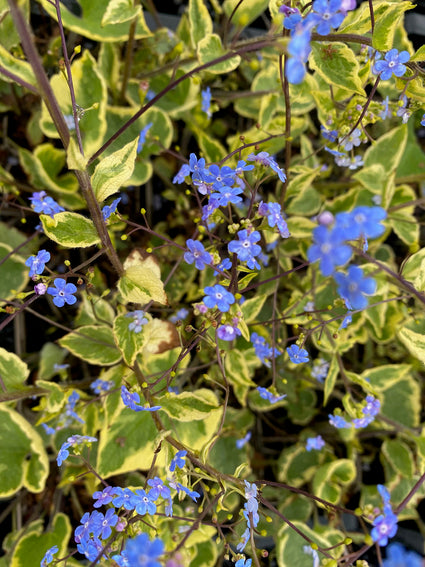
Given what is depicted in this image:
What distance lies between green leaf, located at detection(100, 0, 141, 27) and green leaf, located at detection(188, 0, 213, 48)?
0.80ft

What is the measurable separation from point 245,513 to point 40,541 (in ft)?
2.78

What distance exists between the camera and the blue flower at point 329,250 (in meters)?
0.48

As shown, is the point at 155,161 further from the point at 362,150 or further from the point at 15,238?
the point at 362,150

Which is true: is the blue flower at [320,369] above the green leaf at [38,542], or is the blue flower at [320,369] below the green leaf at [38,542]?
above

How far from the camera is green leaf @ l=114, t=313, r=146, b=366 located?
3.40 ft

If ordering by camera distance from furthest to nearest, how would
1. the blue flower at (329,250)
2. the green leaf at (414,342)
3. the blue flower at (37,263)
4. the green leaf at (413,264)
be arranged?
the green leaf at (413,264) < the green leaf at (414,342) < the blue flower at (37,263) < the blue flower at (329,250)

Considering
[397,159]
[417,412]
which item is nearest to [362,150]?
[397,159]

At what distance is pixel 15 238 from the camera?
5.41 feet

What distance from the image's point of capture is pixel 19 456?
1.43 m

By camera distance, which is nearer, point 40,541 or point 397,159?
point 40,541

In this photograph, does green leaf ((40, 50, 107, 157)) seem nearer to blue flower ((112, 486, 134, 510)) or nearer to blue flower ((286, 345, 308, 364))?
blue flower ((286, 345, 308, 364))

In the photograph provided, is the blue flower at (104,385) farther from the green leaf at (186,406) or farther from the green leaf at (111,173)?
the green leaf at (111,173)

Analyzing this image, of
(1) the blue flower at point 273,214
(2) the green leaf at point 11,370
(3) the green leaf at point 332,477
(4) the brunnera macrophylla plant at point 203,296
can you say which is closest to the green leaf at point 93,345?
(4) the brunnera macrophylla plant at point 203,296

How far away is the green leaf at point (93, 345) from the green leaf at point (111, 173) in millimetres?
473
